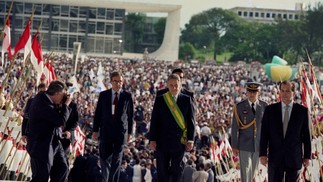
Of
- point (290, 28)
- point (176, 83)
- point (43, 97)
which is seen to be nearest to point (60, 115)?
point (43, 97)

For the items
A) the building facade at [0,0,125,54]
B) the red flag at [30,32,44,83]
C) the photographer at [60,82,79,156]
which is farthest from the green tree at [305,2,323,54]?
the photographer at [60,82,79,156]

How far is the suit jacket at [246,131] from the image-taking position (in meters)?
13.4

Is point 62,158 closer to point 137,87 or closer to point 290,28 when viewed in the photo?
point 137,87

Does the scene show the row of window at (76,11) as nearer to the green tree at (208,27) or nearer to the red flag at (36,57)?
the green tree at (208,27)

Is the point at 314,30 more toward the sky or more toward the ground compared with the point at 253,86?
→ more toward the sky

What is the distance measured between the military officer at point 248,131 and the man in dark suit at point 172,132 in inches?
50.7

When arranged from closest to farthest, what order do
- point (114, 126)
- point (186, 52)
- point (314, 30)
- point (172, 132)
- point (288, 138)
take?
1. point (288, 138)
2. point (172, 132)
3. point (114, 126)
4. point (314, 30)
5. point (186, 52)

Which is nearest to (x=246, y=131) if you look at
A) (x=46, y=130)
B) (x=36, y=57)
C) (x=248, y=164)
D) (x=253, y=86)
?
(x=248, y=164)

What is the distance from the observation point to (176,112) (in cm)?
1234

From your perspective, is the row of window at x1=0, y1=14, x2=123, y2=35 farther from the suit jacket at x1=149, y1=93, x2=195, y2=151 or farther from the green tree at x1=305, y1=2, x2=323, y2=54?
the suit jacket at x1=149, y1=93, x2=195, y2=151

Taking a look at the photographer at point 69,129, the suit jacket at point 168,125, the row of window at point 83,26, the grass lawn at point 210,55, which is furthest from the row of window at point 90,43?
the photographer at point 69,129

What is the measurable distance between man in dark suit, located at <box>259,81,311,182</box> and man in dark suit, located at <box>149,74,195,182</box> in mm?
1163

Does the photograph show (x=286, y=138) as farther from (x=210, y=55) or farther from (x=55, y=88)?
(x=210, y=55)

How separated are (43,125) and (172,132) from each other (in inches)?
66.0
